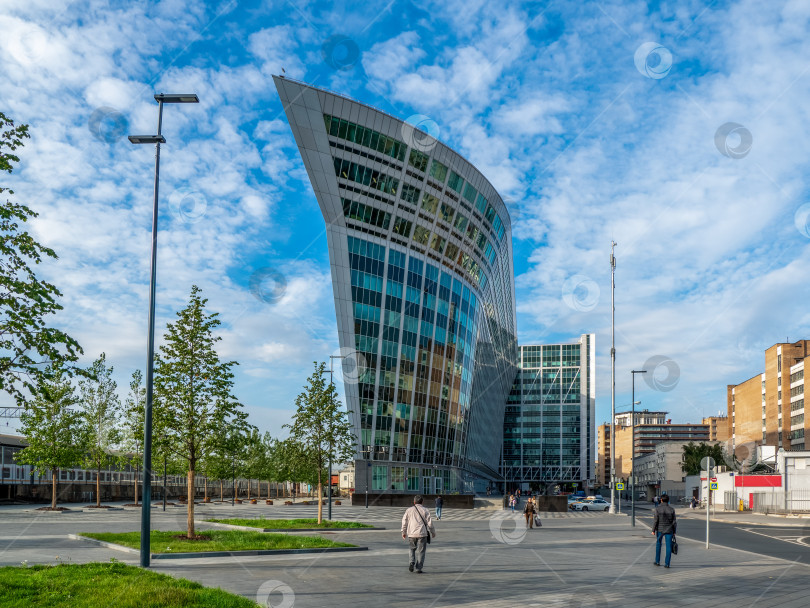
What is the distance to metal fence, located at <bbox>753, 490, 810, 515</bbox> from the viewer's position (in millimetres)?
61812

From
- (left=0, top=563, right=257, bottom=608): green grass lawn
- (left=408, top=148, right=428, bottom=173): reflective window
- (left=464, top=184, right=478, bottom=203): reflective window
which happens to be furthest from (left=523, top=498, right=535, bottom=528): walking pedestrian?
(left=464, top=184, right=478, bottom=203): reflective window

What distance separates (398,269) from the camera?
74.2 meters

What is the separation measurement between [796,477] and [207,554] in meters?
61.5

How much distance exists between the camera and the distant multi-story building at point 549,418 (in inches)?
6703

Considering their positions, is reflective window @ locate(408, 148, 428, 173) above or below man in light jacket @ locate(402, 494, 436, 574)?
above

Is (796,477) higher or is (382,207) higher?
(382,207)

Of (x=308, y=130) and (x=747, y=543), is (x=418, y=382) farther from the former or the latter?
(x=747, y=543)

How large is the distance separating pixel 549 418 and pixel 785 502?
109074 mm

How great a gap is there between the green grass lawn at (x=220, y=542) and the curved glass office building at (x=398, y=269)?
4847 cm

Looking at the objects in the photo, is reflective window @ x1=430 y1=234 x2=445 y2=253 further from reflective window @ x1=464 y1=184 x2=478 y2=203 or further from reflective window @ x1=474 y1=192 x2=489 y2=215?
reflective window @ x1=474 y1=192 x2=489 y2=215

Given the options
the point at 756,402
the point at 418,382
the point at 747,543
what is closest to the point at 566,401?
the point at 756,402

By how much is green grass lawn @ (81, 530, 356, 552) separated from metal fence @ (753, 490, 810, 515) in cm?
5527

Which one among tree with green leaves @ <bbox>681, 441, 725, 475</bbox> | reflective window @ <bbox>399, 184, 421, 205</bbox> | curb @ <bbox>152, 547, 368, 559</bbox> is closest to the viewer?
curb @ <bbox>152, 547, 368, 559</bbox>

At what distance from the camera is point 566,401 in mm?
170625
